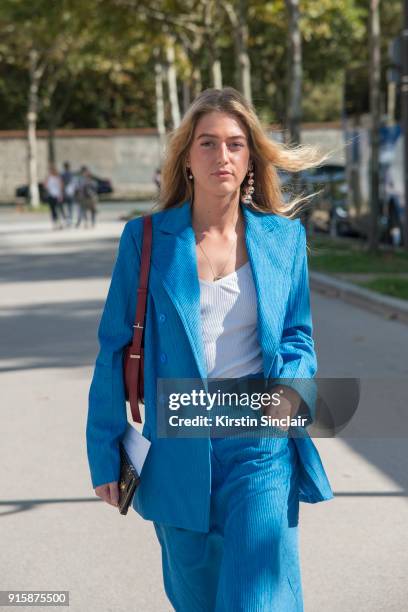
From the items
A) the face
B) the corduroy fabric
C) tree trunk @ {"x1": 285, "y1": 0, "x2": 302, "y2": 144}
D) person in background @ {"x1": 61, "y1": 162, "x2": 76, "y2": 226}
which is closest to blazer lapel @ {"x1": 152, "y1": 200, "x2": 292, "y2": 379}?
the face

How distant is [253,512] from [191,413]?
0.29 meters

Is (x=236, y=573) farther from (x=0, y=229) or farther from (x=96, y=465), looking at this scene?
(x=0, y=229)

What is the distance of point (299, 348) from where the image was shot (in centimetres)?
341

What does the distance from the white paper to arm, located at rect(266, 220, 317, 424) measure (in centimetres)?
36

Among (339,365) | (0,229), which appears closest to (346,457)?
(339,365)

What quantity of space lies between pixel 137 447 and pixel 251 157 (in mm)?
853

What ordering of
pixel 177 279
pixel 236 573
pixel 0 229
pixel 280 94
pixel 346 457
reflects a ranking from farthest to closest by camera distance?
pixel 280 94, pixel 0 229, pixel 346 457, pixel 177 279, pixel 236 573

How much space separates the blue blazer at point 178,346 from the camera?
326 centimetres

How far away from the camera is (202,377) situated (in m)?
3.25

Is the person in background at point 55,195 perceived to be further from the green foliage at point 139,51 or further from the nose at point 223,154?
the nose at point 223,154

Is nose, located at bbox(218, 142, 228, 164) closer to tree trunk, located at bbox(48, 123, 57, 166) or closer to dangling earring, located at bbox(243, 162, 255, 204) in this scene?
dangling earring, located at bbox(243, 162, 255, 204)

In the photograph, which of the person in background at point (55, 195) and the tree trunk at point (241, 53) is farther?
the person in background at point (55, 195)

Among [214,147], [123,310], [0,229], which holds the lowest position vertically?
[0,229]

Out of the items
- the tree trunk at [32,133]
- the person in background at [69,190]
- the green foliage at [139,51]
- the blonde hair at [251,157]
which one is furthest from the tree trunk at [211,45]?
the blonde hair at [251,157]
